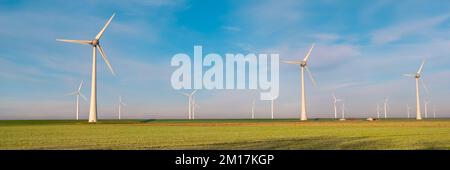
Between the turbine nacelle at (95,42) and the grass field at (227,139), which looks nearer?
the grass field at (227,139)

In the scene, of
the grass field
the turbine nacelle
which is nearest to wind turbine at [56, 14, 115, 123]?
the turbine nacelle

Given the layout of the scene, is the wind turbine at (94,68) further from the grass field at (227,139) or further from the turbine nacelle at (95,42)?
the grass field at (227,139)

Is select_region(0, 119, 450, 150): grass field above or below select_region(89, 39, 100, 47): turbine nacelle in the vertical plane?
below

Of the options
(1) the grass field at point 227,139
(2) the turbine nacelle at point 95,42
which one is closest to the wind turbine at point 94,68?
(2) the turbine nacelle at point 95,42

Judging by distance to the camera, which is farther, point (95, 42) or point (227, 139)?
point (95, 42)

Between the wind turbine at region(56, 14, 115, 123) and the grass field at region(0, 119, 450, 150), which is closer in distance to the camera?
the grass field at region(0, 119, 450, 150)

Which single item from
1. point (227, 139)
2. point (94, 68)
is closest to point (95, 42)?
point (94, 68)

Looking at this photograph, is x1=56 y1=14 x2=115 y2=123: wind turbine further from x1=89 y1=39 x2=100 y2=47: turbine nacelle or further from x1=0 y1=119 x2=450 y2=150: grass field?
x1=0 y1=119 x2=450 y2=150: grass field

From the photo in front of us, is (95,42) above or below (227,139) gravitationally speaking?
above

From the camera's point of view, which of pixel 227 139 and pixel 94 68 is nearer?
pixel 227 139

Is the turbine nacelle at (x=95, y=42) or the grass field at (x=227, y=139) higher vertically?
the turbine nacelle at (x=95, y=42)

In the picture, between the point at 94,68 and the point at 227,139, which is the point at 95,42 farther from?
the point at 227,139

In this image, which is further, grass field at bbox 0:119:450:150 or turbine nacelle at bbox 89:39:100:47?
turbine nacelle at bbox 89:39:100:47
